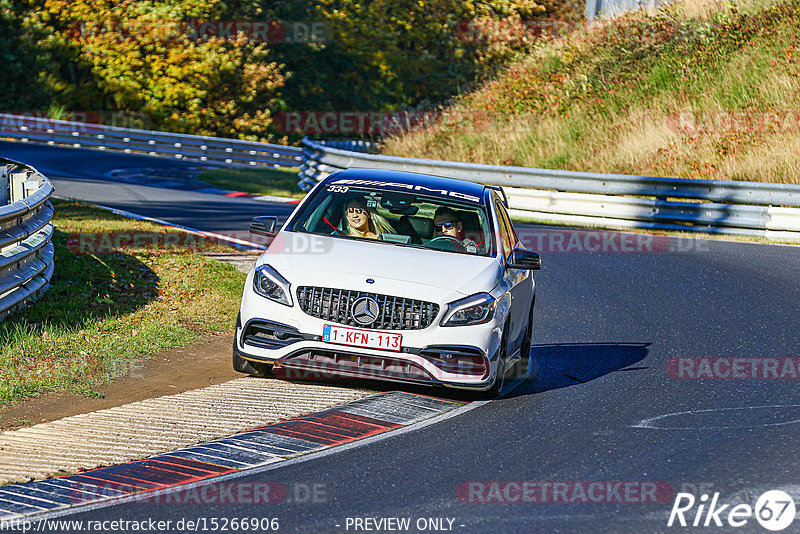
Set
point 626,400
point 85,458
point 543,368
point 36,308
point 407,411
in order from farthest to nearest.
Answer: point 36,308
point 543,368
point 626,400
point 407,411
point 85,458

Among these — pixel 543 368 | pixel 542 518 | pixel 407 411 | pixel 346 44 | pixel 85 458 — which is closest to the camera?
pixel 542 518

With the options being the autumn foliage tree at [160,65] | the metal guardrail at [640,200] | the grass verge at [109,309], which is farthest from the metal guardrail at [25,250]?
the autumn foliage tree at [160,65]

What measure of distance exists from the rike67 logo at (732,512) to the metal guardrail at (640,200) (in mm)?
14546

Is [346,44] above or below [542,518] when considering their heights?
above

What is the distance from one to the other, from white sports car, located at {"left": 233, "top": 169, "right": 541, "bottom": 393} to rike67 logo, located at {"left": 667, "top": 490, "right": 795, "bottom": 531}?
8.22ft

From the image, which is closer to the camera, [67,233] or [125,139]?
[67,233]

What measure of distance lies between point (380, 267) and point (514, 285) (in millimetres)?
1296

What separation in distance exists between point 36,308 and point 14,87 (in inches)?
1438

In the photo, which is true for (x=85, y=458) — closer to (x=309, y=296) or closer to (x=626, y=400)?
(x=309, y=296)

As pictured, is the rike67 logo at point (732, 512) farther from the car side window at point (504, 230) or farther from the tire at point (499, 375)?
the car side window at point (504, 230)

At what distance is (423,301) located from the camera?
26.9 ft

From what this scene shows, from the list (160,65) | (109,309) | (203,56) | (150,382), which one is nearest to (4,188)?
(109,309)

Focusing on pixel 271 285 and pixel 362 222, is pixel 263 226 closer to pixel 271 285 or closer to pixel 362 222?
pixel 362 222

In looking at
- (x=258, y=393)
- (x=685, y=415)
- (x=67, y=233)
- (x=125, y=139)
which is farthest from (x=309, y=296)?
(x=125, y=139)
